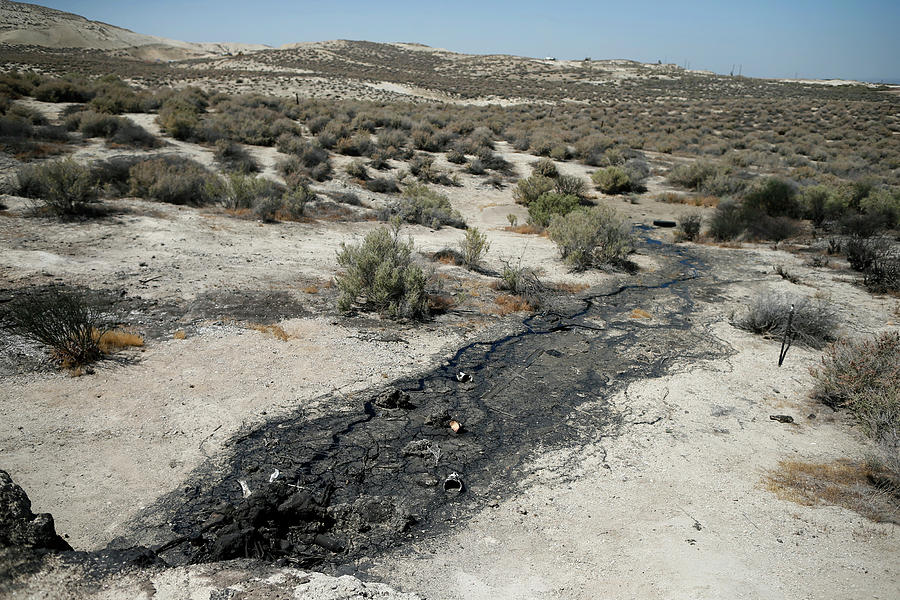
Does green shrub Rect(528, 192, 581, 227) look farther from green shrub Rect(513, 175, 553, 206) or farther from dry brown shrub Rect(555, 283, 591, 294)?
dry brown shrub Rect(555, 283, 591, 294)

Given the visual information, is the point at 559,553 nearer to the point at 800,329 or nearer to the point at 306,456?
the point at 306,456

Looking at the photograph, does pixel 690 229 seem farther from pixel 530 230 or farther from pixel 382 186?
pixel 382 186

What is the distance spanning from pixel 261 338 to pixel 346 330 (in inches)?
52.9

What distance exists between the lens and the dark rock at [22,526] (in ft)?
10.5

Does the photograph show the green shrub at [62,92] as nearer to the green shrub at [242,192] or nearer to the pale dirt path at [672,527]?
the green shrub at [242,192]

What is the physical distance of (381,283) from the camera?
Answer: 9.10 meters

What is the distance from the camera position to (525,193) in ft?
64.4

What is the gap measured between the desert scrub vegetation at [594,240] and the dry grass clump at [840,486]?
23.7 ft

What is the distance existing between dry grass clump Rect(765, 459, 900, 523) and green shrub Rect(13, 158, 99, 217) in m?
14.6

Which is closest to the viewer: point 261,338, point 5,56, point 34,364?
point 34,364

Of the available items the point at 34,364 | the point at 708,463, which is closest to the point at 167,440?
the point at 34,364

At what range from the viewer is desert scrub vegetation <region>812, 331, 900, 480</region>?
5.52 m

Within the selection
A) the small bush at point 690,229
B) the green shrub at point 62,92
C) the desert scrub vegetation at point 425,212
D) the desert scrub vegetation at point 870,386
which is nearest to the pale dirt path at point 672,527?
the desert scrub vegetation at point 870,386

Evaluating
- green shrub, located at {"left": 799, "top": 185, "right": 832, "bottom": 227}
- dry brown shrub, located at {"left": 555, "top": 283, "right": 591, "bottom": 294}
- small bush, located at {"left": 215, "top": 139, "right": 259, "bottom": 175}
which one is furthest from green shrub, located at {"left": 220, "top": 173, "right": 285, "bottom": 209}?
green shrub, located at {"left": 799, "top": 185, "right": 832, "bottom": 227}
